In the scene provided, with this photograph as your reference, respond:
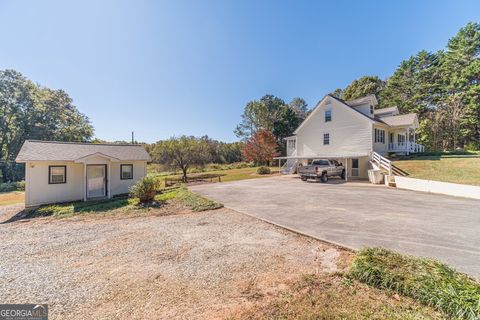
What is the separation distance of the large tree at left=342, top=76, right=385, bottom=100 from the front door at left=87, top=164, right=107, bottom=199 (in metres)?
42.5

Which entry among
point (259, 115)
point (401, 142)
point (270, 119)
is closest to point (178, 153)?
point (401, 142)

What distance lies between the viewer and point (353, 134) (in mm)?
20250

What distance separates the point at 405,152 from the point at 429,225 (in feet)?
62.8

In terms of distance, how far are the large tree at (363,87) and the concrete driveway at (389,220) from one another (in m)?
34.1

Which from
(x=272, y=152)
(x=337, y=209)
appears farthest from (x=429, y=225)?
(x=272, y=152)

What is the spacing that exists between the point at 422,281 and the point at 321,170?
49.6 feet

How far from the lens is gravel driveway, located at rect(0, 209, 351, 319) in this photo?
3.18m

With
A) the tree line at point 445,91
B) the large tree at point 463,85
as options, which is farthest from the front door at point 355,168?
the large tree at point 463,85

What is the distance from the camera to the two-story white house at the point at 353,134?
1948 centimetres

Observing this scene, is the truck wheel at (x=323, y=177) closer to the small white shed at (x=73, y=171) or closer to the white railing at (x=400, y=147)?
the white railing at (x=400, y=147)

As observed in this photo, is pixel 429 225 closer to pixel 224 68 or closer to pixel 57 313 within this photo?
pixel 57 313

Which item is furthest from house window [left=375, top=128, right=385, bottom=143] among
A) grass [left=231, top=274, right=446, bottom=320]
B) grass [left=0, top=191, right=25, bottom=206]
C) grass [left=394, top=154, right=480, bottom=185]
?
grass [left=0, top=191, right=25, bottom=206]

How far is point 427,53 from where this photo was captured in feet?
116

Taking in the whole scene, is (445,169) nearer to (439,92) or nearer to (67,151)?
(67,151)
